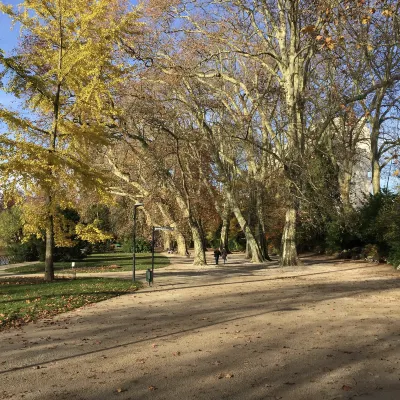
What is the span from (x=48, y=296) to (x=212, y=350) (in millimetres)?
7869

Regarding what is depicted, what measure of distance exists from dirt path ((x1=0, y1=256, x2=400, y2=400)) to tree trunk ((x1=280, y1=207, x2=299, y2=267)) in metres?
11.1

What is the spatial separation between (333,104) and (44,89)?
14.2 m

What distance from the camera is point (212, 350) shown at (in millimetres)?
7305

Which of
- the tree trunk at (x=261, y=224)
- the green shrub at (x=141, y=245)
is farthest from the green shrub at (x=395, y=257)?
the green shrub at (x=141, y=245)

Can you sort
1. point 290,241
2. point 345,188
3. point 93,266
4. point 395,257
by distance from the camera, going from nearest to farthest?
point 395,257, point 290,241, point 93,266, point 345,188

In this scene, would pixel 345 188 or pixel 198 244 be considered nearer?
pixel 198 244

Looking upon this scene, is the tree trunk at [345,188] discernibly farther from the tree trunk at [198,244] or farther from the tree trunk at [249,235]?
the tree trunk at [198,244]

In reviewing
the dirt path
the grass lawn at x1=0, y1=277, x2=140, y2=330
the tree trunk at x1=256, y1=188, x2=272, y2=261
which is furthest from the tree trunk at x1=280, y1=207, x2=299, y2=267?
the dirt path

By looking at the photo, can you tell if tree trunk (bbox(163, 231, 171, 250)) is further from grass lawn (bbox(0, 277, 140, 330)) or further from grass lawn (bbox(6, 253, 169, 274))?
grass lawn (bbox(0, 277, 140, 330))

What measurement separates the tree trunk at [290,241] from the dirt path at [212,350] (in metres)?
11.1

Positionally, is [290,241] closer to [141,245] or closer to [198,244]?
[198,244]

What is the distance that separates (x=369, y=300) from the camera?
12594 millimetres

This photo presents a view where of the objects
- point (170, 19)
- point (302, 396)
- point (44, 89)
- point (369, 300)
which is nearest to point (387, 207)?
point (369, 300)

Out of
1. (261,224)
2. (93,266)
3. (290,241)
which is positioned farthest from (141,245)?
(290,241)
